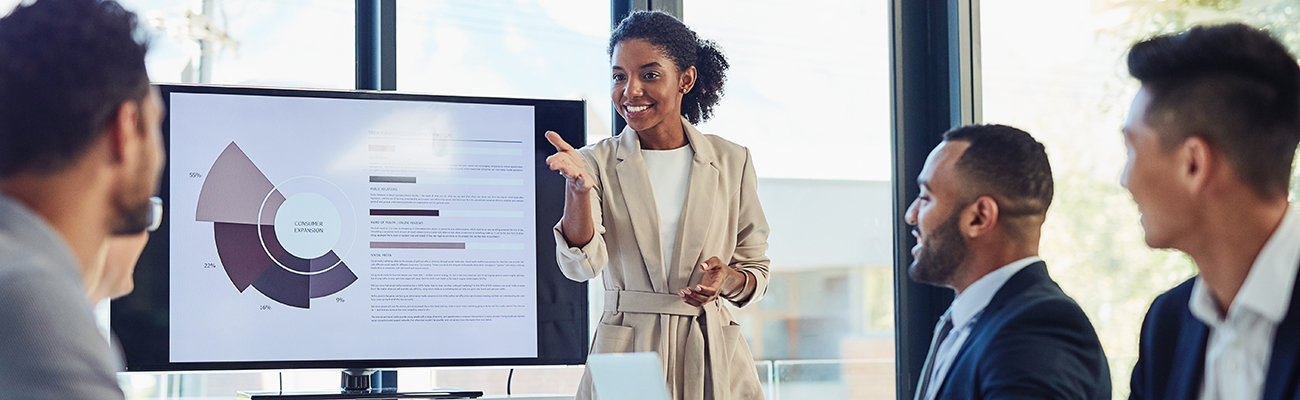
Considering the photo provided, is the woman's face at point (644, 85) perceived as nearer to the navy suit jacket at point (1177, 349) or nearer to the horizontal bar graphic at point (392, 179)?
the horizontal bar graphic at point (392, 179)

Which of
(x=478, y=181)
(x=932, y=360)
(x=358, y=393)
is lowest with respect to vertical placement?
(x=358, y=393)

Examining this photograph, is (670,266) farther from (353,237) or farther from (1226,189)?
(1226,189)

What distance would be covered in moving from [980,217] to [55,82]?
1.30 metres

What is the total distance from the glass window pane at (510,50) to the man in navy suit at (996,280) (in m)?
1.57

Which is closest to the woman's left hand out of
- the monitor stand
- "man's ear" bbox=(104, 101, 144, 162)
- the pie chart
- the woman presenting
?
the woman presenting

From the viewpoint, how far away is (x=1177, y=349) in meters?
1.44

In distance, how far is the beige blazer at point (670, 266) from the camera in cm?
239

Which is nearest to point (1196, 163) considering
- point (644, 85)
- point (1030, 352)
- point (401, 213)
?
point (1030, 352)

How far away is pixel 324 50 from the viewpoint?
10.2ft

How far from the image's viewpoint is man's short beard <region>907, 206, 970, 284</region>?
5.48 feet

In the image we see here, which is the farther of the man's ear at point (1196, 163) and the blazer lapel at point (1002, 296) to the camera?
the blazer lapel at point (1002, 296)

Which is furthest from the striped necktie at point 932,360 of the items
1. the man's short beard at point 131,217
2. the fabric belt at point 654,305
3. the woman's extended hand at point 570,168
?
the man's short beard at point 131,217

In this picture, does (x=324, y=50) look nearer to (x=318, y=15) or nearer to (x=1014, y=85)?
(x=318, y=15)

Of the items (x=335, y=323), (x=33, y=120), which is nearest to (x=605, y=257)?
(x=335, y=323)
